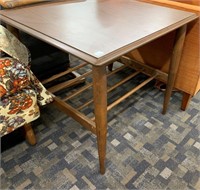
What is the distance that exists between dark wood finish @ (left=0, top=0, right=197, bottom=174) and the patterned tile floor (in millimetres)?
107

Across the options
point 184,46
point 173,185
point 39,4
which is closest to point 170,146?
point 173,185

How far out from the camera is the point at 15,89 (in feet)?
2.54

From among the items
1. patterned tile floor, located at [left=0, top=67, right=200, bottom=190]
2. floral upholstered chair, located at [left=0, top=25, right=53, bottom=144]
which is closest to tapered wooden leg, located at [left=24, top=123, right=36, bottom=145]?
patterned tile floor, located at [left=0, top=67, right=200, bottom=190]

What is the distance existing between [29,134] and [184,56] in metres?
0.90

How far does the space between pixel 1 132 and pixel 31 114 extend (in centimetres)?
14

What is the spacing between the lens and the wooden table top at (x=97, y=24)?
2.19 feet

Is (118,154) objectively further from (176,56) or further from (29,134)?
(176,56)

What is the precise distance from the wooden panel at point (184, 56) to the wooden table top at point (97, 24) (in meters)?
0.13

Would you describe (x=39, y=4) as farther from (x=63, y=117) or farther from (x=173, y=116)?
(x=173, y=116)

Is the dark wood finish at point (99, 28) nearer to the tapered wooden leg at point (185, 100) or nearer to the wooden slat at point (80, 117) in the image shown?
the wooden slat at point (80, 117)

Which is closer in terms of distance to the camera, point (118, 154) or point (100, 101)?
point (100, 101)

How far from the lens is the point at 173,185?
0.92 meters

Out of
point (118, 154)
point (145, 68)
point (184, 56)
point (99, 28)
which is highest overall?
point (99, 28)

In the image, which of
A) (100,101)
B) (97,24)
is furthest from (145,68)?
(100,101)
